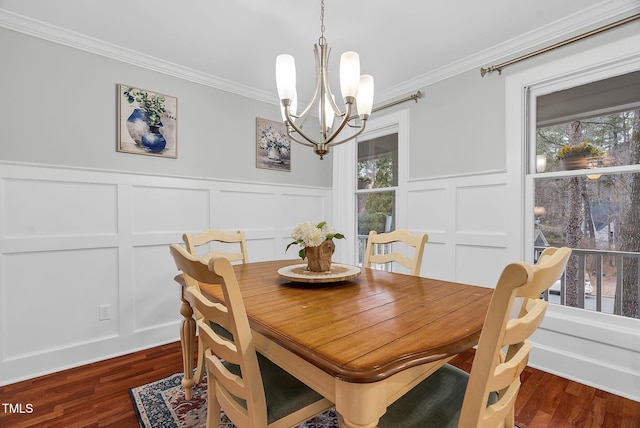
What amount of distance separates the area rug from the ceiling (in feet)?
8.14

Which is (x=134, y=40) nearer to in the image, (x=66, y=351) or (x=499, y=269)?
(x=66, y=351)

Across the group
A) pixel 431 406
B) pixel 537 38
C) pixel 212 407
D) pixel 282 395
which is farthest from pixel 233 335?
pixel 537 38

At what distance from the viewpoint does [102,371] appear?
2.16 m

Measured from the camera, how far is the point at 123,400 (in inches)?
71.4

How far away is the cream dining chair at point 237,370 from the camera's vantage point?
842 millimetres

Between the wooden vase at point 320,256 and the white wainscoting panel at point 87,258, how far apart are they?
1.65 metres

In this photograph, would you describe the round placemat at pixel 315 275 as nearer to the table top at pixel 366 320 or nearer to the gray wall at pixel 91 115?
the table top at pixel 366 320

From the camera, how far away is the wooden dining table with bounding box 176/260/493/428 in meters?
0.73

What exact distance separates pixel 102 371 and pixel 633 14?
4.30 m

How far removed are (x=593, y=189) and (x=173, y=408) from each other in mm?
3126

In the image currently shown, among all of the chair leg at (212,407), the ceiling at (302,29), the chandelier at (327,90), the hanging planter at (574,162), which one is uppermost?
the ceiling at (302,29)

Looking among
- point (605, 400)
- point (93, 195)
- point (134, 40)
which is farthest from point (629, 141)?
point (93, 195)

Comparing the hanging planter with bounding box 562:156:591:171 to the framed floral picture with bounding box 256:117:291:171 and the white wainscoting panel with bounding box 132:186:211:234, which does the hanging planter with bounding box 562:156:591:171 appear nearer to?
the framed floral picture with bounding box 256:117:291:171

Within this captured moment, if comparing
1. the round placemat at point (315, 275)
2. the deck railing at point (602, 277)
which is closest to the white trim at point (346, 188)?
the round placemat at point (315, 275)
